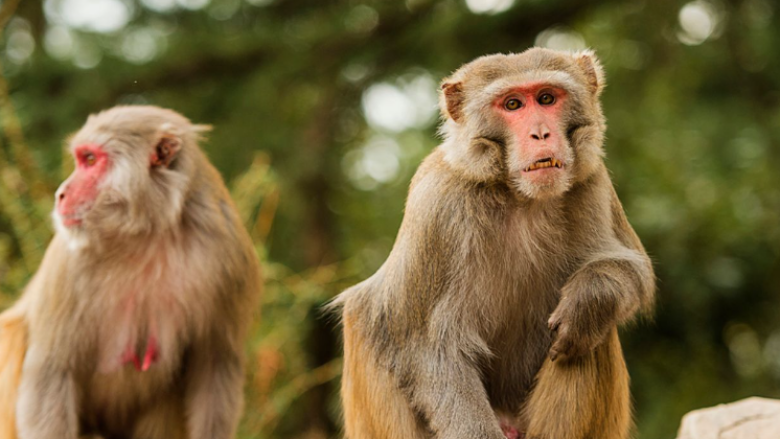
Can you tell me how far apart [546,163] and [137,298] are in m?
2.57

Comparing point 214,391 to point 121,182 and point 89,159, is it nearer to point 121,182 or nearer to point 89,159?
point 121,182

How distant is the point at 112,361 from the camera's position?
197 inches

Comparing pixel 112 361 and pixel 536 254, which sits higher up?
pixel 536 254

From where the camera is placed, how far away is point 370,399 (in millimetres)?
4000

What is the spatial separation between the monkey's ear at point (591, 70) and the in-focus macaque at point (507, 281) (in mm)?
10

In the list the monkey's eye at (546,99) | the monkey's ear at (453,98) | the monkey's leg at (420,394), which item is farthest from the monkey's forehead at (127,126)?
the monkey's eye at (546,99)

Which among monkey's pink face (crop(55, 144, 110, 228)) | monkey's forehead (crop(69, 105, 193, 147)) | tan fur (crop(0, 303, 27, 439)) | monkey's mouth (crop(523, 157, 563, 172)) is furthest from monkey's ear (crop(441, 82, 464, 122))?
tan fur (crop(0, 303, 27, 439))

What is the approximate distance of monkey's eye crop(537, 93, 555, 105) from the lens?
3.69 meters

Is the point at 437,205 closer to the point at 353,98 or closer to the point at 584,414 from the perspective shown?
the point at 584,414

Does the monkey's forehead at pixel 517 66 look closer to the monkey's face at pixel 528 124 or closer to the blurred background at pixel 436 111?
the monkey's face at pixel 528 124

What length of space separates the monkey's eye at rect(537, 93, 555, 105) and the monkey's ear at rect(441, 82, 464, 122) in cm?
38

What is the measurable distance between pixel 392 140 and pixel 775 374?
612 cm

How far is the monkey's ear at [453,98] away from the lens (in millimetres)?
3932

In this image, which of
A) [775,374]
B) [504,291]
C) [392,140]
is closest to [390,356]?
[504,291]
